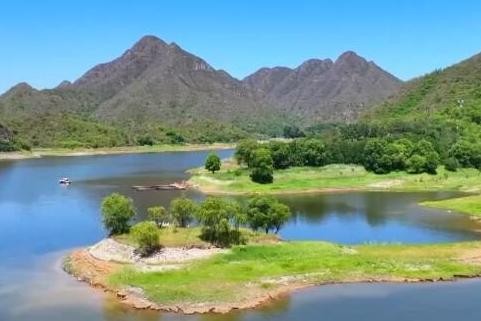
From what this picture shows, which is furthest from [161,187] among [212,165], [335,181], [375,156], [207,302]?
[207,302]

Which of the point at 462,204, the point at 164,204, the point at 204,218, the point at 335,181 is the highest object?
the point at 204,218

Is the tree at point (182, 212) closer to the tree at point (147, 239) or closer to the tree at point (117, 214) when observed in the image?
the tree at point (117, 214)

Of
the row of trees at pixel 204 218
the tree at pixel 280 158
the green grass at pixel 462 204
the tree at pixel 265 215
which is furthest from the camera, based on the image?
the tree at pixel 280 158

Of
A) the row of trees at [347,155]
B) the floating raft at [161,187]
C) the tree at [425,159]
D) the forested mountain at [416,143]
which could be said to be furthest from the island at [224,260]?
the forested mountain at [416,143]

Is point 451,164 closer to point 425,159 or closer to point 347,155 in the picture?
point 425,159

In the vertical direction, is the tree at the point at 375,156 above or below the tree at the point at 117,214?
above

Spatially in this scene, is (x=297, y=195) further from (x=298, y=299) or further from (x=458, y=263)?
(x=298, y=299)
